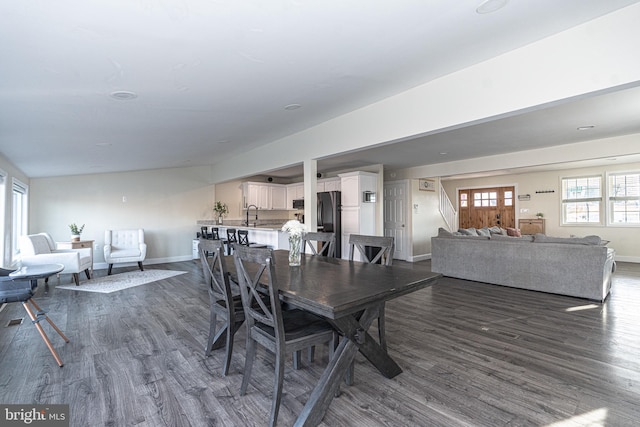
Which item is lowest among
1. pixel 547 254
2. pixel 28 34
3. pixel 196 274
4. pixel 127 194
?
pixel 196 274

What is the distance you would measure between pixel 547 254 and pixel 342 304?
455cm

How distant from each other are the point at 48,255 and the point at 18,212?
6.15 feet

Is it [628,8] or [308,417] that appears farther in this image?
[628,8]

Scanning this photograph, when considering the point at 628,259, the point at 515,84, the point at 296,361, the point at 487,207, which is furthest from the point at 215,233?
the point at 628,259

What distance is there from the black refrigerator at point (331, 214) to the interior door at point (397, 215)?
1817 millimetres

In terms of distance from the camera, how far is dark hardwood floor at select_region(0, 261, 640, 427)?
1.90m

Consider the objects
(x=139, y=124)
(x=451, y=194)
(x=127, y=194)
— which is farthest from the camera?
(x=451, y=194)

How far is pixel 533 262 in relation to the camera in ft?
15.9

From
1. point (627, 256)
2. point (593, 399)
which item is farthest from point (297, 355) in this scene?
point (627, 256)

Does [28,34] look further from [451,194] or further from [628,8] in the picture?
[451,194]

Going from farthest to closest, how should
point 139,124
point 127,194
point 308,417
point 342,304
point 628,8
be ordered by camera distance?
point 127,194 → point 139,124 → point 628,8 → point 308,417 → point 342,304

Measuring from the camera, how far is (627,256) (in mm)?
7816

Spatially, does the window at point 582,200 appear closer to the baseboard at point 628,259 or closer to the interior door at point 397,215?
the baseboard at point 628,259

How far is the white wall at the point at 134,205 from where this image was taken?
6898mm
